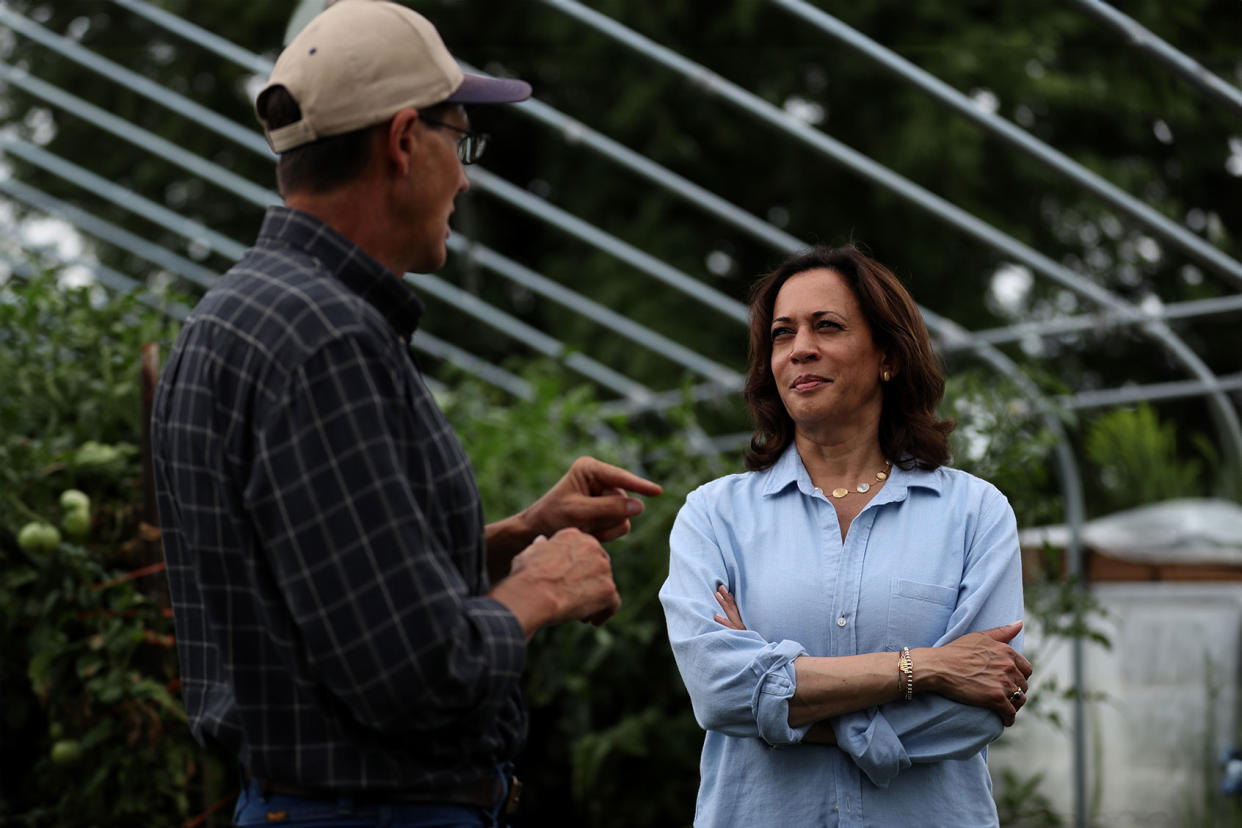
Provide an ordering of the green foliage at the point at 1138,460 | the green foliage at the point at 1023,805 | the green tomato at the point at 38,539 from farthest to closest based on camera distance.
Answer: the green foliage at the point at 1138,460 < the green foliage at the point at 1023,805 < the green tomato at the point at 38,539

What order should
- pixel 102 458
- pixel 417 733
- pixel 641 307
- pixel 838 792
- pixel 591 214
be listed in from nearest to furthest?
1. pixel 417 733
2. pixel 838 792
3. pixel 102 458
4. pixel 641 307
5. pixel 591 214

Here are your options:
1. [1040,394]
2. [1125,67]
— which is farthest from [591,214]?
[1040,394]

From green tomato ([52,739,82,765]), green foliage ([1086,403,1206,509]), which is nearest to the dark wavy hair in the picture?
green tomato ([52,739,82,765])

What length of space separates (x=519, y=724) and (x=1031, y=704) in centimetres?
280

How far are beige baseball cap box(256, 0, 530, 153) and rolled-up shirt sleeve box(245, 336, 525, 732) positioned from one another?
288mm

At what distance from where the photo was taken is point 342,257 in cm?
178

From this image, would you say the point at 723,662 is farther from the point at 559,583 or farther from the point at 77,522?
the point at 77,522

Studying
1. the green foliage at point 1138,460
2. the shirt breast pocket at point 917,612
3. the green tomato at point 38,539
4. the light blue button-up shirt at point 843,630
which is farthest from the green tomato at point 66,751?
the green foliage at point 1138,460

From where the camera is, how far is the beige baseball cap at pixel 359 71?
1732mm

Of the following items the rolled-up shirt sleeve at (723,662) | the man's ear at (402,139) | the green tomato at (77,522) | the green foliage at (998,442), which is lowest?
the rolled-up shirt sleeve at (723,662)

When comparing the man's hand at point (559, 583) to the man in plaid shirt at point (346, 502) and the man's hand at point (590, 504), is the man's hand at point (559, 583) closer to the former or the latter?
the man in plaid shirt at point (346, 502)

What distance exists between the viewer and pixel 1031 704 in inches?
169

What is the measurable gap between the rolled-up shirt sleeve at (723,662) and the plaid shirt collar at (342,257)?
0.94 metres

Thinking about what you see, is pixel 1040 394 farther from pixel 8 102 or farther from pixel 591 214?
pixel 8 102
